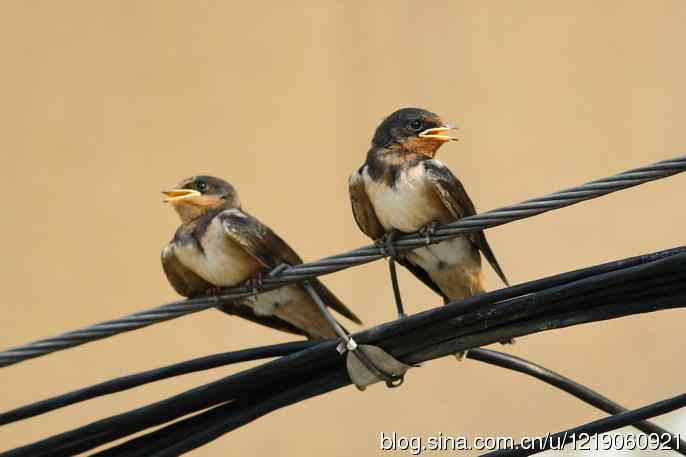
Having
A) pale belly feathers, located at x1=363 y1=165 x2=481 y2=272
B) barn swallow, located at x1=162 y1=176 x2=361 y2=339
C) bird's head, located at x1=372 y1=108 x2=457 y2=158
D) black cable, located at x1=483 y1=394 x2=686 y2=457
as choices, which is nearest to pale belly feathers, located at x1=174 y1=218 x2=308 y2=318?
barn swallow, located at x1=162 y1=176 x2=361 y2=339

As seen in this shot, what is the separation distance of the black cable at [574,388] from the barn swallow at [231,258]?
1022 millimetres

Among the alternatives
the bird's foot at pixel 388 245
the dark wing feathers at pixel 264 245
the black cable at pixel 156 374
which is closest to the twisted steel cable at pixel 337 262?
the bird's foot at pixel 388 245

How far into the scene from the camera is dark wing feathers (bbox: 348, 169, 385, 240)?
557 centimetres

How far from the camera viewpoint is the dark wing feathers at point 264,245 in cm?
556

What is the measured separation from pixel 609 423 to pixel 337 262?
880 mm

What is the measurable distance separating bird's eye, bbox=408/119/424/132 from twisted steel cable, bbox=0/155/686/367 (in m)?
0.97

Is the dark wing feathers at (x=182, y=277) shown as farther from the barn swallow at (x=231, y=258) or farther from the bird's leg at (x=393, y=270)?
the bird's leg at (x=393, y=270)

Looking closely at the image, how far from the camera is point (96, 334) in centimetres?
439

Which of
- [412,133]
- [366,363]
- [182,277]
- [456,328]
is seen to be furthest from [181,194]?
[456,328]

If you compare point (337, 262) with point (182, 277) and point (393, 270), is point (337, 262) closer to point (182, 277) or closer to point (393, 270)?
point (393, 270)

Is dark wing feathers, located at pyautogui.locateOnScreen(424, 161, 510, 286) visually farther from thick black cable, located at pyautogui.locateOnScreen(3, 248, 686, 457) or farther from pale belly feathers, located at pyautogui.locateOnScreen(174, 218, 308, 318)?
thick black cable, located at pyautogui.locateOnScreen(3, 248, 686, 457)

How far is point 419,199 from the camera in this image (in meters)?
5.42

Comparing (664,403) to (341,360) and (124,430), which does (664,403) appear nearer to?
(341,360)

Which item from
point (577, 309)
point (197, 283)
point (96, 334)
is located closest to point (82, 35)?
point (197, 283)
